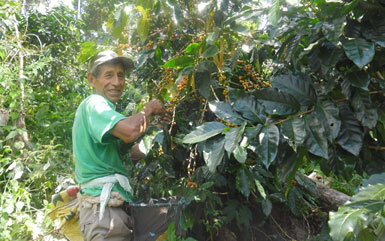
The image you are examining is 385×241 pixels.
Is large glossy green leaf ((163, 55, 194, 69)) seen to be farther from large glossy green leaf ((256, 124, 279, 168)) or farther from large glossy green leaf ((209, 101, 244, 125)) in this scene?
large glossy green leaf ((256, 124, 279, 168))

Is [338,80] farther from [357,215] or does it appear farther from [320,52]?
[357,215]

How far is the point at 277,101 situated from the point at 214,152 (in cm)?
28

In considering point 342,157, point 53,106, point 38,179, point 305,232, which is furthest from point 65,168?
point 342,157

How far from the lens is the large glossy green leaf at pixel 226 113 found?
1.19 m

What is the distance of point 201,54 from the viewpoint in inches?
61.3

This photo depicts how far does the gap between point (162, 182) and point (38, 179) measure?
1907 mm

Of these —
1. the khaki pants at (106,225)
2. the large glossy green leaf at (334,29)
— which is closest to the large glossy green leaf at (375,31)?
the large glossy green leaf at (334,29)

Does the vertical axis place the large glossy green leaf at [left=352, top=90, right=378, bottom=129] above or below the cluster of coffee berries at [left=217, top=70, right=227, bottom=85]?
Answer: below

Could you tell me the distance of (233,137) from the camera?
1083 mm

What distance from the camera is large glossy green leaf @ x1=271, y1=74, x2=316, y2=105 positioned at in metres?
1.16

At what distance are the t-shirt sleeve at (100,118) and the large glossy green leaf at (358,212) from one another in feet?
3.44

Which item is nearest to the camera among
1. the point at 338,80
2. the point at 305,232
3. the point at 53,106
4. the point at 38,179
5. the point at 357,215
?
the point at 357,215

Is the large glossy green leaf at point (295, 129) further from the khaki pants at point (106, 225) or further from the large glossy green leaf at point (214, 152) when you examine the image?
the khaki pants at point (106, 225)

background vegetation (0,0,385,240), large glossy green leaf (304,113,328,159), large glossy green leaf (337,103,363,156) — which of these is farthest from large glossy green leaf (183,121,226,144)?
large glossy green leaf (337,103,363,156)
